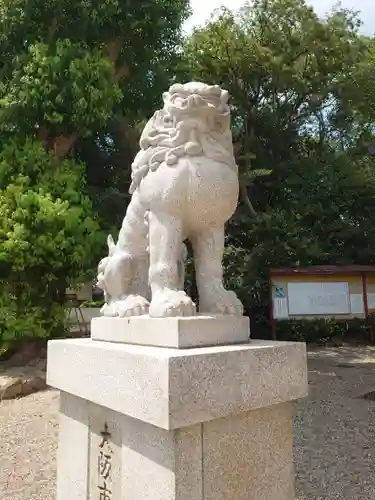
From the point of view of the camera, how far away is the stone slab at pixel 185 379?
5.35 feet

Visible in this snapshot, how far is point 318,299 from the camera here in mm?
9703

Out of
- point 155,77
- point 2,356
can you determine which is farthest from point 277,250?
point 2,356

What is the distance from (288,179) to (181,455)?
10771 millimetres

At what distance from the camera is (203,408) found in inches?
66.4

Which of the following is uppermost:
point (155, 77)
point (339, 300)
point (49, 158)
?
point (155, 77)

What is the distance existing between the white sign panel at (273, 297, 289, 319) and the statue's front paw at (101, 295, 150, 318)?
7.64m

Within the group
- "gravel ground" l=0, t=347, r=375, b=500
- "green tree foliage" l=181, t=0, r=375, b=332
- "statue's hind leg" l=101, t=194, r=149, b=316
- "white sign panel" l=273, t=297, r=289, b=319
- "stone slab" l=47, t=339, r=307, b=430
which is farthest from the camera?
"green tree foliage" l=181, t=0, r=375, b=332

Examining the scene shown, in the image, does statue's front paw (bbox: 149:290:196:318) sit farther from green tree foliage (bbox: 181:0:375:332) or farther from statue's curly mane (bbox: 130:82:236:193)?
green tree foliage (bbox: 181:0:375:332)

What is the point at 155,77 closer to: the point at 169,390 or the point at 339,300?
the point at 339,300

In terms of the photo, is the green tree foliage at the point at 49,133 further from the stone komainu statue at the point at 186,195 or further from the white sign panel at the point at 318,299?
the white sign panel at the point at 318,299

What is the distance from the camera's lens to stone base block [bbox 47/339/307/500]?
65.7 inches

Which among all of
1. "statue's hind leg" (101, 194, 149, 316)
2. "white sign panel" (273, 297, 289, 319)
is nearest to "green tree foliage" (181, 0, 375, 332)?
"white sign panel" (273, 297, 289, 319)

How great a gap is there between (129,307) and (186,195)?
24.7 inches

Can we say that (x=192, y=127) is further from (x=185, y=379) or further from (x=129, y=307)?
(x=185, y=379)
